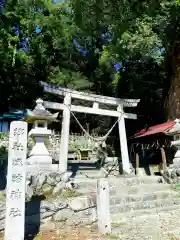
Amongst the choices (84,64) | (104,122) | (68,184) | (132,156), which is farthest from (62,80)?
(68,184)

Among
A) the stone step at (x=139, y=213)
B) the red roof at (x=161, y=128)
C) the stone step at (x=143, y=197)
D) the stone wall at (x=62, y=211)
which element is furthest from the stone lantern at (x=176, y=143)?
the stone wall at (x=62, y=211)

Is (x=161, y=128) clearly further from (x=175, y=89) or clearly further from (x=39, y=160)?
(x=39, y=160)

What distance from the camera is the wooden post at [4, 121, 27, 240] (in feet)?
15.1

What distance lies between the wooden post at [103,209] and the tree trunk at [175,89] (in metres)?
9.50

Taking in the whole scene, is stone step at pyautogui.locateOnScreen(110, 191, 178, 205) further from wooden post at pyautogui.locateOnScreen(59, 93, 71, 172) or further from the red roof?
the red roof

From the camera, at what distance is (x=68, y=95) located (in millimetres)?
11609

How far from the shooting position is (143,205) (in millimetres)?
7281

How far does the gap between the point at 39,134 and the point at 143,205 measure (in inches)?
165

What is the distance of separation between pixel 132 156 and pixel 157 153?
1.85 m

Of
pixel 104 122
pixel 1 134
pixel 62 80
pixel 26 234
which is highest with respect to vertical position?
pixel 62 80

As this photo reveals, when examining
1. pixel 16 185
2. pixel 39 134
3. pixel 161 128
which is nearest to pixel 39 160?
pixel 39 134

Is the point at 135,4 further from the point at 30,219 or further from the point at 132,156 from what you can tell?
the point at 132,156

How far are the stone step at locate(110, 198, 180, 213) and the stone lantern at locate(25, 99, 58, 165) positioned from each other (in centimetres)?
288

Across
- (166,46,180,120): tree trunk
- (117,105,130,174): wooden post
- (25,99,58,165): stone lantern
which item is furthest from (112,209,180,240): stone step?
(166,46,180,120): tree trunk
